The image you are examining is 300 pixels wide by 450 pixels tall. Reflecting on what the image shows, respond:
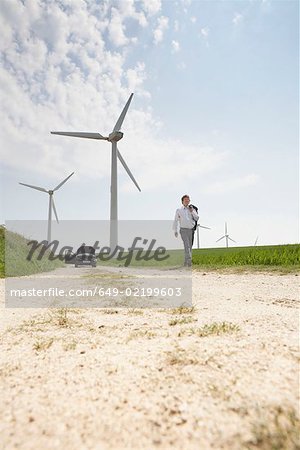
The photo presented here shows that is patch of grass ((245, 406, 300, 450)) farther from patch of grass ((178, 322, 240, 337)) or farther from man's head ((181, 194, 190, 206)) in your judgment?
man's head ((181, 194, 190, 206))

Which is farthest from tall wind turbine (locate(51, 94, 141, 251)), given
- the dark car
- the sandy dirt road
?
the sandy dirt road

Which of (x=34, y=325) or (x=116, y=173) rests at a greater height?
(x=116, y=173)

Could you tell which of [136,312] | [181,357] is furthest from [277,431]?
[136,312]

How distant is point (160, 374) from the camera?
2.44 m

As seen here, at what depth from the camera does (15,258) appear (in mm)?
16656

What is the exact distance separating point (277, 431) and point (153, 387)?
0.87 m

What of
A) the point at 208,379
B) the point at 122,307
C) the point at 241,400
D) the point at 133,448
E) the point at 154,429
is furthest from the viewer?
the point at 122,307

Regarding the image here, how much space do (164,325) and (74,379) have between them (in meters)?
1.78

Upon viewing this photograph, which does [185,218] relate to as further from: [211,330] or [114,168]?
[114,168]

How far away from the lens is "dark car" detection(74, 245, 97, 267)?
24134mm

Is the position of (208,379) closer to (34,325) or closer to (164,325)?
(164,325)

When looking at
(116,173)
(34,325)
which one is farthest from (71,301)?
(116,173)

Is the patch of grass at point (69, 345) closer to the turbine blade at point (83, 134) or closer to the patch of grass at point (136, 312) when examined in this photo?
the patch of grass at point (136, 312)

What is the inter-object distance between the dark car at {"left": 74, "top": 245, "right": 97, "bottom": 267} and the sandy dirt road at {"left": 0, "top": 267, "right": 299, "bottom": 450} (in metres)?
20.4
